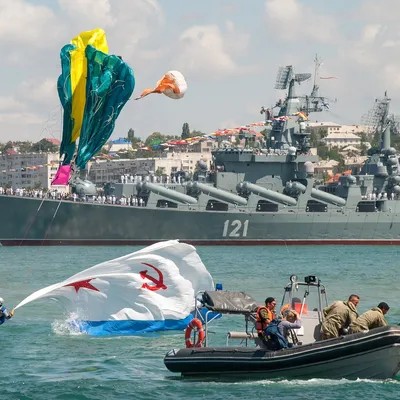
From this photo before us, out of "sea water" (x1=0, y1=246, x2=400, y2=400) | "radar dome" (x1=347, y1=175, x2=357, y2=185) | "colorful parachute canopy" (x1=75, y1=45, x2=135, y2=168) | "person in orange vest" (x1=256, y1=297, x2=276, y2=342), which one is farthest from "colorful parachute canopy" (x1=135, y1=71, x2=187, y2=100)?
"radar dome" (x1=347, y1=175, x2=357, y2=185)

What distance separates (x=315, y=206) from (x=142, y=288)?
4873cm

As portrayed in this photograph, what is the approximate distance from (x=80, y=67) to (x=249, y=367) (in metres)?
11.6

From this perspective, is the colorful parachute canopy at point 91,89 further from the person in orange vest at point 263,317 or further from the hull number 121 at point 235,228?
the hull number 121 at point 235,228

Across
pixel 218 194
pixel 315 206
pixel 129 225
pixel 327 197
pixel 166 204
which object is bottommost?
pixel 129 225

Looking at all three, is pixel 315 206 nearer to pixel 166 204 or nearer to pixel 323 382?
pixel 166 204

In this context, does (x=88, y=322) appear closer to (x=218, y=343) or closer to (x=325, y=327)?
(x=218, y=343)

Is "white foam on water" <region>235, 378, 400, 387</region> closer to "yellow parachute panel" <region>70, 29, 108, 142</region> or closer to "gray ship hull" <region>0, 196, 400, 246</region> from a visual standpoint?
"yellow parachute panel" <region>70, 29, 108, 142</region>

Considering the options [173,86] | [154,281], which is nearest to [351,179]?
[173,86]

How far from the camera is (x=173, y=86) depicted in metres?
26.4

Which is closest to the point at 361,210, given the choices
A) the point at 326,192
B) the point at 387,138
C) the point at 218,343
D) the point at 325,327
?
the point at 326,192

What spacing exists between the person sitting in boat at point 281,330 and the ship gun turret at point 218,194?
156ft

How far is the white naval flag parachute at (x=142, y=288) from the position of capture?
21.2 metres

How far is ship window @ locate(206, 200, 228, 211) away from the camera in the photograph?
218ft

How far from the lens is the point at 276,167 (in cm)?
6950
